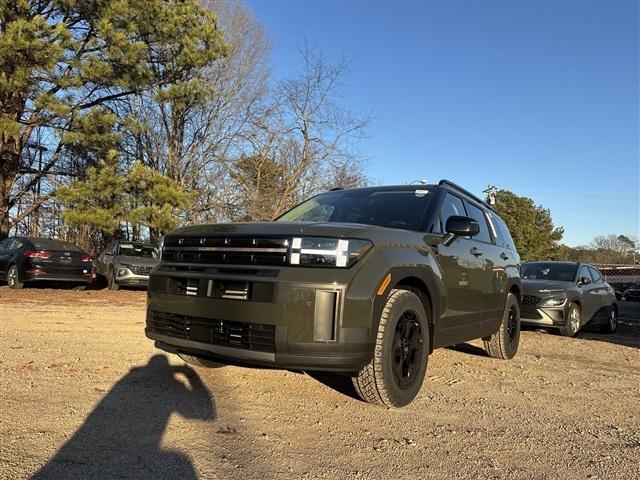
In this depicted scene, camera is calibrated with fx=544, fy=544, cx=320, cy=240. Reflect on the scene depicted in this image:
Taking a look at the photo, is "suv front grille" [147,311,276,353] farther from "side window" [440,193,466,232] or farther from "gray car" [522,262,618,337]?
"gray car" [522,262,618,337]

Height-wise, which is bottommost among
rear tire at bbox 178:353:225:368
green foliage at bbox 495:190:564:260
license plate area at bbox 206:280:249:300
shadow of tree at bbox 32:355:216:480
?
shadow of tree at bbox 32:355:216:480

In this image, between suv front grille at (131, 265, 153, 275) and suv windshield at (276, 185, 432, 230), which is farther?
suv front grille at (131, 265, 153, 275)

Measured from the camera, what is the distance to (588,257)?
74625mm

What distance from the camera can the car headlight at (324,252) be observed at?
12.4 ft

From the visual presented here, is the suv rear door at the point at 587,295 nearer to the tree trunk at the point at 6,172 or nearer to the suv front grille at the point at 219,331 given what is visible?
the suv front grille at the point at 219,331

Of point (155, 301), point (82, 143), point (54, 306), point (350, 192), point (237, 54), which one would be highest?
point (237, 54)

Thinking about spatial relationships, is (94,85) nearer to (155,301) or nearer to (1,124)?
(1,124)

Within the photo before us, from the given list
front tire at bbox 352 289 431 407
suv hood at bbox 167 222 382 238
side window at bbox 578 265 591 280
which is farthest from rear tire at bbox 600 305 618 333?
suv hood at bbox 167 222 382 238

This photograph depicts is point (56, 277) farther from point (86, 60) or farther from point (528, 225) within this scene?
point (528, 225)

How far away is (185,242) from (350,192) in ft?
6.88

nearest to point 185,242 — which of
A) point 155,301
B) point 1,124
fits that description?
point 155,301

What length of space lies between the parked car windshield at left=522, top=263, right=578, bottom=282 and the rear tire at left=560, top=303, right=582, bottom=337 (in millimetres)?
759

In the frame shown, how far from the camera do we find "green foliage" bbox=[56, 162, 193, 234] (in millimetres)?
15984

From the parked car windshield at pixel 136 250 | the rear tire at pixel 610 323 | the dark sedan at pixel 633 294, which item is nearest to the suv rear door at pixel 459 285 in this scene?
the rear tire at pixel 610 323
